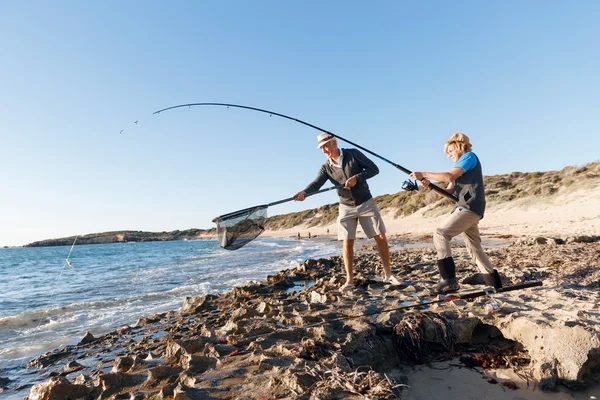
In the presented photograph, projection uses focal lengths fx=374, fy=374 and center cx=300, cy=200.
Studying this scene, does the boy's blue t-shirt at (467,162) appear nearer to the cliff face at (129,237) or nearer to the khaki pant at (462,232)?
the khaki pant at (462,232)

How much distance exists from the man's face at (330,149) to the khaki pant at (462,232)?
1902mm

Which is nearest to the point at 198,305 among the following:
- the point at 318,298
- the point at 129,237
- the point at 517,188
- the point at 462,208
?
the point at 318,298

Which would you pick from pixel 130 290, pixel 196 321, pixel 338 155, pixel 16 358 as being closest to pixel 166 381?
pixel 196 321

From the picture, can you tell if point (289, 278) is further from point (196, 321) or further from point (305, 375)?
point (305, 375)

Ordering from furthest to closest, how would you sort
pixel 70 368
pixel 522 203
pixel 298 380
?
pixel 522 203
pixel 70 368
pixel 298 380

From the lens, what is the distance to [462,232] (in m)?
4.59

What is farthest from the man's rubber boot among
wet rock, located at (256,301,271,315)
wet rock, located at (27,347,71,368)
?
wet rock, located at (27,347,71,368)

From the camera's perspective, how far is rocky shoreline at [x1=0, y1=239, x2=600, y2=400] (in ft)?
8.43

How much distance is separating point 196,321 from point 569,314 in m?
5.00

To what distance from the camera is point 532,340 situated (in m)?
3.07

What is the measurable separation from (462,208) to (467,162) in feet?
1.80

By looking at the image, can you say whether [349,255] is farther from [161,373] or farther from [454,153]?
[161,373]

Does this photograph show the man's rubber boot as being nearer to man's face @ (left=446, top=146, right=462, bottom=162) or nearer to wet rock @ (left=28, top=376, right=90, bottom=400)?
man's face @ (left=446, top=146, right=462, bottom=162)

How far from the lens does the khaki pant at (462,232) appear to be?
4391 millimetres
